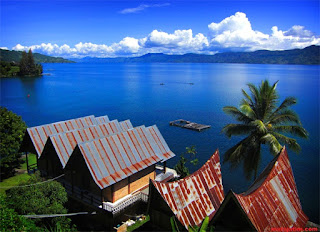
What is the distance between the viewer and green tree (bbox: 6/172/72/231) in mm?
17844

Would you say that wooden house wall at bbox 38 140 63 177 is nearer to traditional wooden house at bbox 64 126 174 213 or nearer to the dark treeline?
traditional wooden house at bbox 64 126 174 213

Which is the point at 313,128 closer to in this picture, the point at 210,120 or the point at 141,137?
the point at 210,120

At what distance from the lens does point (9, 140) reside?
97.1ft

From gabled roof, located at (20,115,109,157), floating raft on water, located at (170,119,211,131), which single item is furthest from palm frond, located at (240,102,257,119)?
floating raft on water, located at (170,119,211,131)

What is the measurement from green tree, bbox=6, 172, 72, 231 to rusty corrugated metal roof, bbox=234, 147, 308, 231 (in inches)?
522

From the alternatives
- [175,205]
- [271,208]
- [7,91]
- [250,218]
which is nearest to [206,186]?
[175,205]

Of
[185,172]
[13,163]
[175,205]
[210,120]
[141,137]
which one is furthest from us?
[210,120]

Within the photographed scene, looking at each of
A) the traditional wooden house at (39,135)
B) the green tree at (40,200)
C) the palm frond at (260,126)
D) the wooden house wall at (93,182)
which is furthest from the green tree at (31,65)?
the palm frond at (260,126)

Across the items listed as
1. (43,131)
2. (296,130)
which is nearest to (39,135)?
(43,131)

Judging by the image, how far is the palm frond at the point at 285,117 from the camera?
2235 centimetres

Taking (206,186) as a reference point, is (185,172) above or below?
below

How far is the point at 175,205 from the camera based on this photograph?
13102 mm

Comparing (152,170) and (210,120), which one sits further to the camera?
(210,120)

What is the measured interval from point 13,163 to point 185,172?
21388 mm
